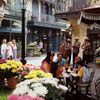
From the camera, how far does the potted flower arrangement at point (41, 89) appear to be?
2.97 meters

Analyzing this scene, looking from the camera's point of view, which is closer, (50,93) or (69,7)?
(50,93)

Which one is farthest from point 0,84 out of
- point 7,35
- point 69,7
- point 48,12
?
point 48,12

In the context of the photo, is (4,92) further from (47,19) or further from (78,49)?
(47,19)

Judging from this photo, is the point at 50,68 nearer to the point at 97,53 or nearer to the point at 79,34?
the point at 97,53

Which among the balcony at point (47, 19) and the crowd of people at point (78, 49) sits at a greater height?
the balcony at point (47, 19)

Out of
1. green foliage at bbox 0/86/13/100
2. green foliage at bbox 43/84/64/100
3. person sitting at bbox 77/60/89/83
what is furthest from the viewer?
person sitting at bbox 77/60/89/83

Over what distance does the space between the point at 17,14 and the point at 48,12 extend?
419 inches

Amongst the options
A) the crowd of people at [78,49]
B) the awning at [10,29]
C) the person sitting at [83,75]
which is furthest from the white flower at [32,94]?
the awning at [10,29]

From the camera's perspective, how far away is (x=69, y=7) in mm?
17109

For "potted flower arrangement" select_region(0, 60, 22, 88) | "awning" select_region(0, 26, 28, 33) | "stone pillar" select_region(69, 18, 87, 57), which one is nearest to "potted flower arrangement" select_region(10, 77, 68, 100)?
"potted flower arrangement" select_region(0, 60, 22, 88)

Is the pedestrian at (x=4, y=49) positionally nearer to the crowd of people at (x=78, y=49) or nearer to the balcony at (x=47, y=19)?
the crowd of people at (x=78, y=49)

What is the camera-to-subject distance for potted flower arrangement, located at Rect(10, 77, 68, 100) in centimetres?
297

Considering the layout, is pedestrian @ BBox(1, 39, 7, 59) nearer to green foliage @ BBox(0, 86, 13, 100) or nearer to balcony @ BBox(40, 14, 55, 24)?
green foliage @ BBox(0, 86, 13, 100)

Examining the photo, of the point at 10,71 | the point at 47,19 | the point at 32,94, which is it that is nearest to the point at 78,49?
the point at 10,71
